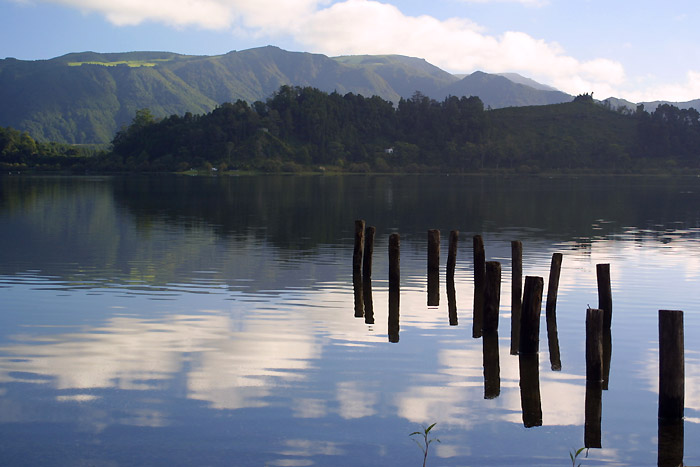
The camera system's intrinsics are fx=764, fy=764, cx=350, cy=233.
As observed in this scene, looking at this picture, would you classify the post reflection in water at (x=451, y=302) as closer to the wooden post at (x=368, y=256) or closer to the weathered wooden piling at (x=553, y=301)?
the weathered wooden piling at (x=553, y=301)

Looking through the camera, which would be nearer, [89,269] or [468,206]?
[89,269]

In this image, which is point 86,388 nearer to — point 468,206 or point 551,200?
point 468,206

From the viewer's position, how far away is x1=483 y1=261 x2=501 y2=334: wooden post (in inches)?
750

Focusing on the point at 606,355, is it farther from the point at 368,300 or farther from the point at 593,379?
the point at 368,300

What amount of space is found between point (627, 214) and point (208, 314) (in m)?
57.2

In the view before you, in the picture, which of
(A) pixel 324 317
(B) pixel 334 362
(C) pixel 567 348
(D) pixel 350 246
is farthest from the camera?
(D) pixel 350 246

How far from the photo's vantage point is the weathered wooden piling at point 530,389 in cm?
1385

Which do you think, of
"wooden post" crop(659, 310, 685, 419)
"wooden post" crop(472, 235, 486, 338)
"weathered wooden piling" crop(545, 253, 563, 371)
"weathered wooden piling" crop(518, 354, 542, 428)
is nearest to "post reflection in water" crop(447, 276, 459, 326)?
Result: "wooden post" crop(472, 235, 486, 338)

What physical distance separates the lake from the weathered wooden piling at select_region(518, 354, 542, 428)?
7cm

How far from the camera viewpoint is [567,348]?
19172 millimetres

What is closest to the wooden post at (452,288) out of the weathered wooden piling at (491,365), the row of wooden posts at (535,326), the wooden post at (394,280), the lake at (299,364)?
the row of wooden posts at (535,326)

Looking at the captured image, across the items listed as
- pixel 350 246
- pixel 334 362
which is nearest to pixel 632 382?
pixel 334 362

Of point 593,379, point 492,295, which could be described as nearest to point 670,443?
point 593,379

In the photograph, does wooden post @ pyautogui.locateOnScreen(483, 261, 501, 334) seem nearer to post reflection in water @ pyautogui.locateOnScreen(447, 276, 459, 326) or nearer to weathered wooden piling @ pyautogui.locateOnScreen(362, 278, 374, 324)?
post reflection in water @ pyautogui.locateOnScreen(447, 276, 459, 326)
